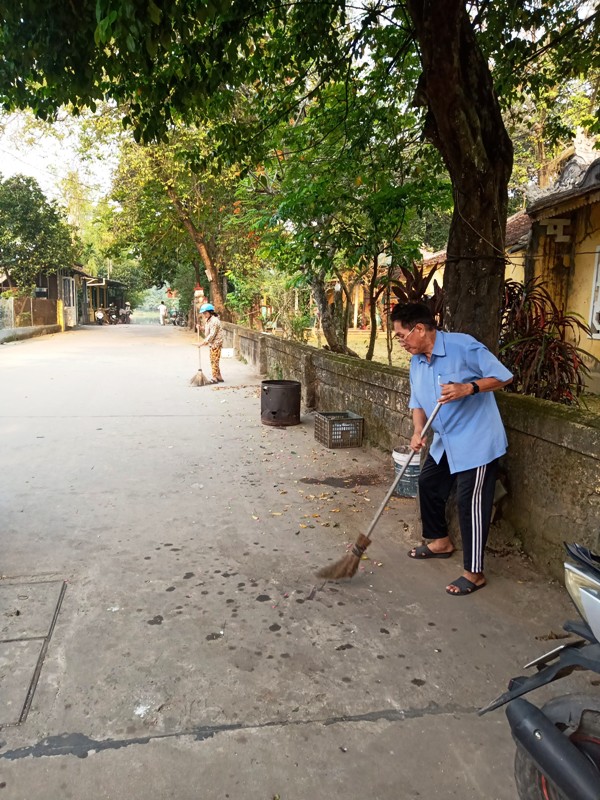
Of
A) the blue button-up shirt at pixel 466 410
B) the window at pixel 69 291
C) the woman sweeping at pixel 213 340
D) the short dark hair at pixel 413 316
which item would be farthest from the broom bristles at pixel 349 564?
the window at pixel 69 291

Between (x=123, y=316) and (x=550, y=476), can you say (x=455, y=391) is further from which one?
→ (x=123, y=316)

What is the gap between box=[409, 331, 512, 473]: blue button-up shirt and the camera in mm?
3537

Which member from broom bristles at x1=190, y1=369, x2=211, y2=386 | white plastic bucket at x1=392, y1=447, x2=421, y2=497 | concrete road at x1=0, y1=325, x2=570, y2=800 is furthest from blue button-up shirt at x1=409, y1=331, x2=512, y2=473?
broom bristles at x1=190, y1=369, x2=211, y2=386

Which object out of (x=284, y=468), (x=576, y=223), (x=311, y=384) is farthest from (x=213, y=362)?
(x=576, y=223)

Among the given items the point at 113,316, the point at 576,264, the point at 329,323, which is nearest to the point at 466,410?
the point at 329,323

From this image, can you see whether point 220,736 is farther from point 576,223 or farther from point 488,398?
point 576,223

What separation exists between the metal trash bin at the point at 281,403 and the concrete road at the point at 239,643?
85.2 inches

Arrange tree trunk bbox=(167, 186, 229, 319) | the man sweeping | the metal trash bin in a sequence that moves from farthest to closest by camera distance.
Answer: tree trunk bbox=(167, 186, 229, 319), the metal trash bin, the man sweeping

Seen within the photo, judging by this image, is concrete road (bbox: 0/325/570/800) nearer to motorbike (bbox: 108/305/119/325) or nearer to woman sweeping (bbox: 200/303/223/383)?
woman sweeping (bbox: 200/303/223/383)

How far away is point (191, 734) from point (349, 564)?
1.53 m

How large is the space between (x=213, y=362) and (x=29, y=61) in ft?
27.2

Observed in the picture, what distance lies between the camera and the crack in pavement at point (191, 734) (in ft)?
7.49

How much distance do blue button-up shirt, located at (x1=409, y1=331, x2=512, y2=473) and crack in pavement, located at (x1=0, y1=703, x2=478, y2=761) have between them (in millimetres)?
1446

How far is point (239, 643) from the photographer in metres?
3.02
